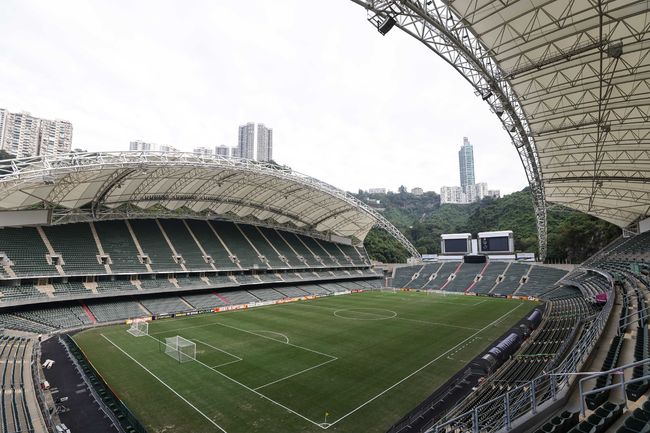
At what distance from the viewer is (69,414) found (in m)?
14.6

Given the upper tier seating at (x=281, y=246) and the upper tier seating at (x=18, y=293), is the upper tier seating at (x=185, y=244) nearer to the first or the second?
the upper tier seating at (x=281, y=246)

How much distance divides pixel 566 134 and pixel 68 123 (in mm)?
155728

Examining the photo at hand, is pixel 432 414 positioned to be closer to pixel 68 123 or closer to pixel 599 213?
pixel 599 213

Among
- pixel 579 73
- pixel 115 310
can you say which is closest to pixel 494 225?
pixel 579 73

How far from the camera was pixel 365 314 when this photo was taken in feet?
119

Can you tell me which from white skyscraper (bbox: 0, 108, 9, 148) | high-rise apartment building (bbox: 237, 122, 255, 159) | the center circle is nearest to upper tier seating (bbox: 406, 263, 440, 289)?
the center circle

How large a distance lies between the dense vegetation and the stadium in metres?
13.6

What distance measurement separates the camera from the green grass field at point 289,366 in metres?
14.4

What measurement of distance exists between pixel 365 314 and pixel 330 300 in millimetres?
11806

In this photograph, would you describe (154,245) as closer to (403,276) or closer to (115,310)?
(115,310)

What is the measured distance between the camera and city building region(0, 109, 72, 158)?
114 meters

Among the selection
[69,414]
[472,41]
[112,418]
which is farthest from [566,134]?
[69,414]

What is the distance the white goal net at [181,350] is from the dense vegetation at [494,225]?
130 feet

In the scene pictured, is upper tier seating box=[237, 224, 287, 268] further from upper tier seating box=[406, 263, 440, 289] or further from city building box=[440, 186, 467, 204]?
city building box=[440, 186, 467, 204]
